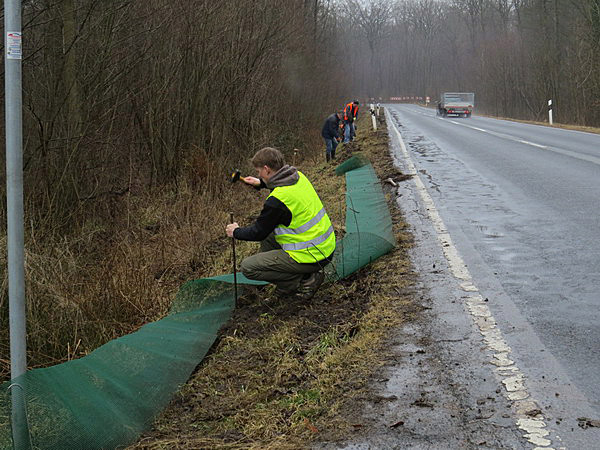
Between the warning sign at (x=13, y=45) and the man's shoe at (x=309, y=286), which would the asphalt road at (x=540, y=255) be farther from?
the warning sign at (x=13, y=45)

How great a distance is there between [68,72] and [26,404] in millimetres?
6699

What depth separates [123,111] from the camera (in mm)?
11461

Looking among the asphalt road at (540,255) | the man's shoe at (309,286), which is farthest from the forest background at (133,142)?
the asphalt road at (540,255)

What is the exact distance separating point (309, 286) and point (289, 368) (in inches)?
66.6

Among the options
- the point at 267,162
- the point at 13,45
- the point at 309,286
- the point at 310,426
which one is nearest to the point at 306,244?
the point at 309,286

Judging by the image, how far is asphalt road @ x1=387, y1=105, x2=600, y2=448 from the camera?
13.6 ft

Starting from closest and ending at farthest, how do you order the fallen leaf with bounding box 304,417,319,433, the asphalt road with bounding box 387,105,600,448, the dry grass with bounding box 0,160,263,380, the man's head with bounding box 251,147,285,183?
1. the fallen leaf with bounding box 304,417,319,433
2. the asphalt road with bounding box 387,105,600,448
3. the dry grass with bounding box 0,160,263,380
4. the man's head with bounding box 251,147,285,183

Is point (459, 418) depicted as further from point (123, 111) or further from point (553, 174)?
point (553, 174)

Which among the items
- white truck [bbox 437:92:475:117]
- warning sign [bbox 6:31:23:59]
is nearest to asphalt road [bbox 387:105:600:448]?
warning sign [bbox 6:31:23:59]

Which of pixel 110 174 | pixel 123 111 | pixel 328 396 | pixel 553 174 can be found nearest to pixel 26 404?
pixel 328 396

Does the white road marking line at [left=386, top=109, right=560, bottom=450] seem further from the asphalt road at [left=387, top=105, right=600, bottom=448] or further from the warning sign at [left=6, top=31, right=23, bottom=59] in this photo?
the warning sign at [left=6, top=31, right=23, bottom=59]

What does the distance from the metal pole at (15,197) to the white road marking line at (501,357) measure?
8.19ft

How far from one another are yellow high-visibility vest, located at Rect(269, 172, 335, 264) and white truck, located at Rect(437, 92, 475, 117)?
42.9m

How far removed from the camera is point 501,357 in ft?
14.6
